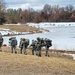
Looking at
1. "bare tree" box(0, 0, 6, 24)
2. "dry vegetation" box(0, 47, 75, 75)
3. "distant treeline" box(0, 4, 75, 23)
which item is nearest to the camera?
"dry vegetation" box(0, 47, 75, 75)

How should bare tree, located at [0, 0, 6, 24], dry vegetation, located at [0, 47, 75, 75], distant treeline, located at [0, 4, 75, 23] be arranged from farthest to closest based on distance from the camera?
1. distant treeline, located at [0, 4, 75, 23]
2. bare tree, located at [0, 0, 6, 24]
3. dry vegetation, located at [0, 47, 75, 75]

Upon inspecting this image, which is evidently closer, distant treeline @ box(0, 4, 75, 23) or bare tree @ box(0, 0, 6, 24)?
bare tree @ box(0, 0, 6, 24)

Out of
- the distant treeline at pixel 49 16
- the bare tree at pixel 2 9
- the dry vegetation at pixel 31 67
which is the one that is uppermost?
the dry vegetation at pixel 31 67

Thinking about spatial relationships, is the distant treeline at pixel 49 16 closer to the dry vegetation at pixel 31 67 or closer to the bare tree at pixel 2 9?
the bare tree at pixel 2 9

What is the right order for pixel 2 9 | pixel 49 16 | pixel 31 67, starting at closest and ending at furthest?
pixel 31 67 → pixel 2 9 → pixel 49 16

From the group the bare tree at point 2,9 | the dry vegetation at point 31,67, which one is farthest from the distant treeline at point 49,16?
the dry vegetation at point 31,67

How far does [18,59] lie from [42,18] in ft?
537

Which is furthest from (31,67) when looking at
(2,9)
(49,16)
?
(49,16)

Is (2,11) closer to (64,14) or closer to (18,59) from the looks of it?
(64,14)

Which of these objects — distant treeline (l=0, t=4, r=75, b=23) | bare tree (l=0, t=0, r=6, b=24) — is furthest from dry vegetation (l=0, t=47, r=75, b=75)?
distant treeline (l=0, t=4, r=75, b=23)

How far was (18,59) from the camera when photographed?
57.3 feet

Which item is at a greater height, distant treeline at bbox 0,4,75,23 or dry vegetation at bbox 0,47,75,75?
dry vegetation at bbox 0,47,75,75

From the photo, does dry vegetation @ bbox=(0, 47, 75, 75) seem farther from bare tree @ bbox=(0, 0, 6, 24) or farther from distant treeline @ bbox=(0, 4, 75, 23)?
distant treeline @ bbox=(0, 4, 75, 23)

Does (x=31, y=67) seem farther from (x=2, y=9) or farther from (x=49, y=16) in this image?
(x=49, y=16)
